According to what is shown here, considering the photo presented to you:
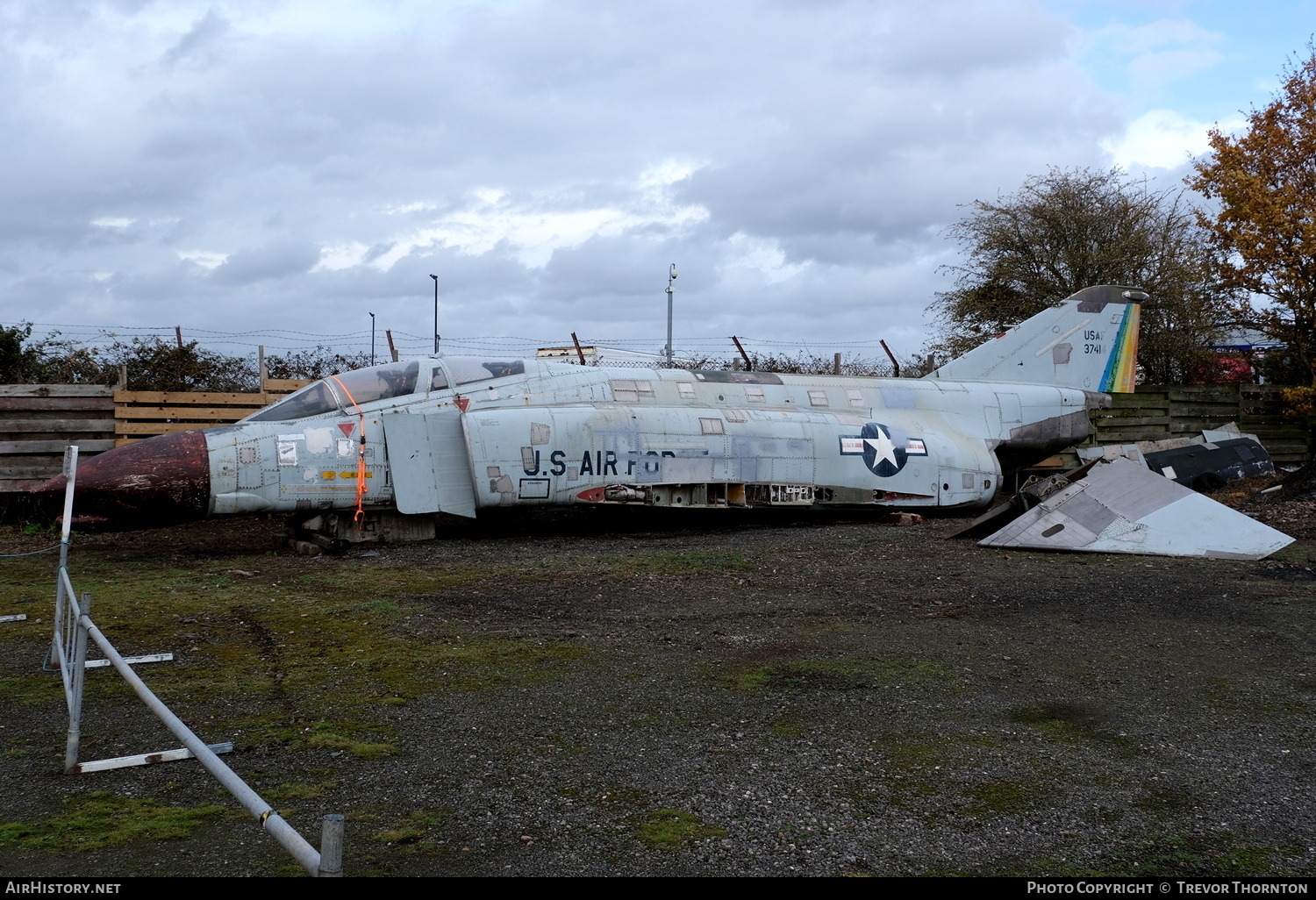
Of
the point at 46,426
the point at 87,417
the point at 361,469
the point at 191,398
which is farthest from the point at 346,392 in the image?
A: the point at 46,426

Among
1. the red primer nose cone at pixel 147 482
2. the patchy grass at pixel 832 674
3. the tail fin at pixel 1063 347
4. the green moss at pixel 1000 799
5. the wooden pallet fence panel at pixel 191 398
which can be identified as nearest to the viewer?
the green moss at pixel 1000 799

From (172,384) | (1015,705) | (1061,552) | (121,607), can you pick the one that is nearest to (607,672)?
(1015,705)

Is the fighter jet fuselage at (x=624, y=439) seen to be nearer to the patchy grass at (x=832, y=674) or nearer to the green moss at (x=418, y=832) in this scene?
the patchy grass at (x=832, y=674)

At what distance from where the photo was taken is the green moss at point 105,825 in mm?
3584

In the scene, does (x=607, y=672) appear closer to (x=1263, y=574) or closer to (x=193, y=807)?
(x=193, y=807)

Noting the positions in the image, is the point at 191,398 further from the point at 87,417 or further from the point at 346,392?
the point at 346,392

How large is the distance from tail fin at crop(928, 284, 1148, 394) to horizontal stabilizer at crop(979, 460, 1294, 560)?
4667 millimetres

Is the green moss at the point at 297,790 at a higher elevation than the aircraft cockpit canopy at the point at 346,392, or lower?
lower

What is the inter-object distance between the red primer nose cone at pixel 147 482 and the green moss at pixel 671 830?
27.8ft

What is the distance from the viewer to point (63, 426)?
46.4 ft

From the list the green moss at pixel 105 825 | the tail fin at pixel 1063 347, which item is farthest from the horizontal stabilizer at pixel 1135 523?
the green moss at pixel 105 825

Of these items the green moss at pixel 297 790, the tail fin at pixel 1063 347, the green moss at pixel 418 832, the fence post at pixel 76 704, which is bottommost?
the green moss at pixel 418 832

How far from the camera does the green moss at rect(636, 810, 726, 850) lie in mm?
3639

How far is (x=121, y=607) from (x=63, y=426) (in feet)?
24.7
